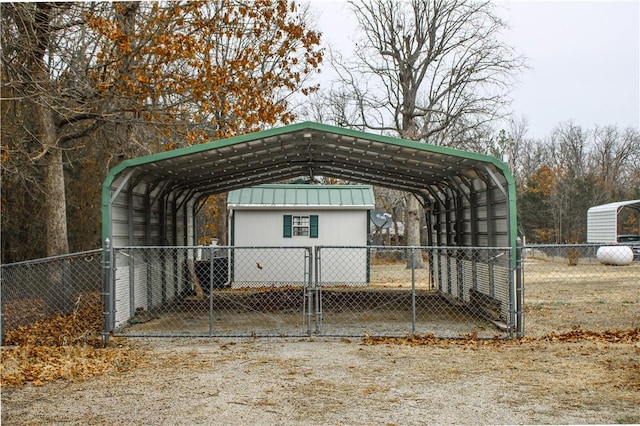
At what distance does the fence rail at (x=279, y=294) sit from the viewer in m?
10.1

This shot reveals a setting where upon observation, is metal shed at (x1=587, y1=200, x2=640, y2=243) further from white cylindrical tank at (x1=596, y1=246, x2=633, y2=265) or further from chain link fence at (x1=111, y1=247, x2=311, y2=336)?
chain link fence at (x1=111, y1=247, x2=311, y2=336)

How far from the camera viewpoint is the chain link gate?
10.3m

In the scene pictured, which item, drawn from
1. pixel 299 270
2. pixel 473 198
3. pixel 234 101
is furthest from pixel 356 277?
pixel 473 198

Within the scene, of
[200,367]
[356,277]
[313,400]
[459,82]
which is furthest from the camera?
[459,82]

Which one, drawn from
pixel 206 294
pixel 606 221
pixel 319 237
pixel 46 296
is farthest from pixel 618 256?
pixel 46 296

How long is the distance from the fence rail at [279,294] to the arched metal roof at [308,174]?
0.56m

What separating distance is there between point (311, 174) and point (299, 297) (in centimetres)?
287

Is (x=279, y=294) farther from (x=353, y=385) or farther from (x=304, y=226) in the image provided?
(x=353, y=385)

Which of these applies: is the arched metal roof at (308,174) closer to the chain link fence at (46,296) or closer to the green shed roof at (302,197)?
the chain link fence at (46,296)

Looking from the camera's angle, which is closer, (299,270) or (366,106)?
(299,270)

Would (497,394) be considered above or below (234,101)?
below

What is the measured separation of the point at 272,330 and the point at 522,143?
180ft

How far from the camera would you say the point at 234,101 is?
17.5 metres

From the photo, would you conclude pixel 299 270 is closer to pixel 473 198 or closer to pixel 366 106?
pixel 473 198
